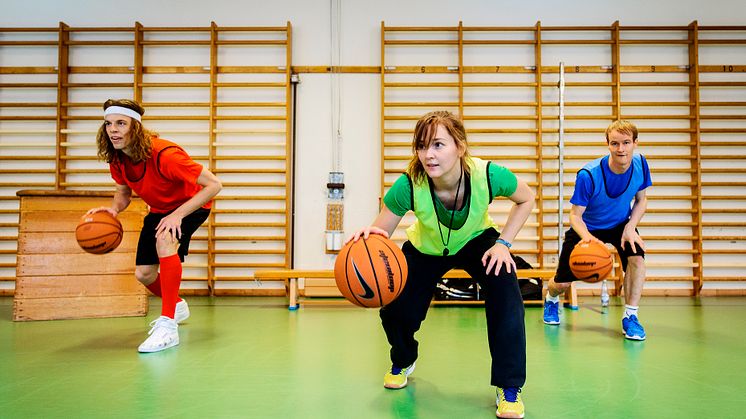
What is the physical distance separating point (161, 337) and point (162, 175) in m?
1.01

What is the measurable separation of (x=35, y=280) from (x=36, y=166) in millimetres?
2832

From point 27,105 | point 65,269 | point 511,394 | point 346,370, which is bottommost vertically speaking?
point 346,370

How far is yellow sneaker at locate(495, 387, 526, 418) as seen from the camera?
1919 millimetres

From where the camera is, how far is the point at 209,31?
21.2 ft

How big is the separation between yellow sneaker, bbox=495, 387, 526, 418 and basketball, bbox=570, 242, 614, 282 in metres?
1.57

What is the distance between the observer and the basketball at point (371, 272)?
6.43 ft

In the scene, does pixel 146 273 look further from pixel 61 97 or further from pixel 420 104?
pixel 61 97

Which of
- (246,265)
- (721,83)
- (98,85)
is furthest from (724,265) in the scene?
(98,85)

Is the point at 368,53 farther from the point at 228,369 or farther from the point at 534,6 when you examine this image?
the point at 228,369

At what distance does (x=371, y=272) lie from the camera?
1959 mm

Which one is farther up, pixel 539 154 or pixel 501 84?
pixel 501 84

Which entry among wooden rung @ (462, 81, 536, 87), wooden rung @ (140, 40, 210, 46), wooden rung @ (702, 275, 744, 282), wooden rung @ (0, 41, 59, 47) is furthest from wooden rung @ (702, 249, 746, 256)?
wooden rung @ (0, 41, 59, 47)

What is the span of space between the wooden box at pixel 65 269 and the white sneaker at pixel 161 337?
1.42 meters

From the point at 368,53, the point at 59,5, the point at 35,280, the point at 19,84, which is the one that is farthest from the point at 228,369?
the point at 59,5
